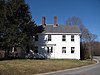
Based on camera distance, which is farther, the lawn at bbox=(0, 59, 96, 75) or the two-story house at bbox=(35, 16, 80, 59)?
the two-story house at bbox=(35, 16, 80, 59)

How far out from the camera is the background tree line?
34.0 m

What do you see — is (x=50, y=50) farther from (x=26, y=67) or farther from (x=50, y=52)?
(x=26, y=67)

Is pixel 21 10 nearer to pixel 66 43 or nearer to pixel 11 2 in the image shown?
pixel 11 2

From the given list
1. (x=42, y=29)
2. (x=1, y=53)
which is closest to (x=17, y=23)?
(x=1, y=53)

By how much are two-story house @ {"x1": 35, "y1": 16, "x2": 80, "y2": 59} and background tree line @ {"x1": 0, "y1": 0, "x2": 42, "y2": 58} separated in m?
6.19

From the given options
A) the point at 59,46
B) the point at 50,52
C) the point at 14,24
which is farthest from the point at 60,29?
the point at 14,24

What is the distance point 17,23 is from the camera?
3606cm

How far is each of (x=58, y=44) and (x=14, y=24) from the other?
11.4 m

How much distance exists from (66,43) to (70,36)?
5.29 ft

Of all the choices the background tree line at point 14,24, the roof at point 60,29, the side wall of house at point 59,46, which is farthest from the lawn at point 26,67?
the roof at point 60,29

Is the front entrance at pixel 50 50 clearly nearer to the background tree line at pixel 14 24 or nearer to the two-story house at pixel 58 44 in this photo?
the two-story house at pixel 58 44

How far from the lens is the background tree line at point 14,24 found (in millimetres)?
33969

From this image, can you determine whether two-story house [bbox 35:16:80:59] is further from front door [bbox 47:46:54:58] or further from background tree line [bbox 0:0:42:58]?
background tree line [bbox 0:0:42:58]

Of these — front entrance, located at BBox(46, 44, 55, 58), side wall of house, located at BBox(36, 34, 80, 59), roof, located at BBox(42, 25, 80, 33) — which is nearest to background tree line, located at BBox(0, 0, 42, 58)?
side wall of house, located at BBox(36, 34, 80, 59)
